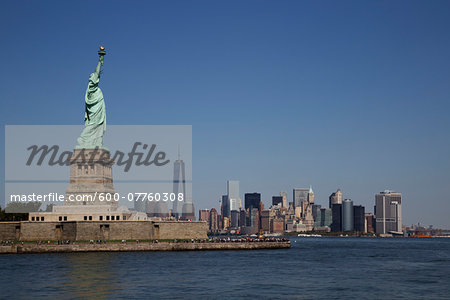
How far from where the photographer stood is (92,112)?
356 feet

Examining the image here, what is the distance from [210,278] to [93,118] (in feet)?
182

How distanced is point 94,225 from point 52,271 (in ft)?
106

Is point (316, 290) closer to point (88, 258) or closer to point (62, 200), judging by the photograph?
point (88, 258)

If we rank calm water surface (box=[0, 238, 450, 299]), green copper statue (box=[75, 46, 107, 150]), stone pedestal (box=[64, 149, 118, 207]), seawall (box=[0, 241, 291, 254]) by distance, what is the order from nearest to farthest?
calm water surface (box=[0, 238, 450, 299])
seawall (box=[0, 241, 291, 254])
stone pedestal (box=[64, 149, 118, 207])
green copper statue (box=[75, 46, 107, 150])

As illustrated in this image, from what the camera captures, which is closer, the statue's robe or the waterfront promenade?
the waterfront promenade

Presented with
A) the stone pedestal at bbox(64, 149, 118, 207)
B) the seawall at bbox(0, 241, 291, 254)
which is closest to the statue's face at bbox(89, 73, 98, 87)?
the stone pedestal at bbox(64, 149, 118, 207)

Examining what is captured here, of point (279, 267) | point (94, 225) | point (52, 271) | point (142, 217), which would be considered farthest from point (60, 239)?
point (279, 267)

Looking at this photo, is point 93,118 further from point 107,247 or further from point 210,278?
point 210,278

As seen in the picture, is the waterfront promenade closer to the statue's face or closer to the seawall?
the seawall

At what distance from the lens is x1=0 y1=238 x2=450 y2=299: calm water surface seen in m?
51.9

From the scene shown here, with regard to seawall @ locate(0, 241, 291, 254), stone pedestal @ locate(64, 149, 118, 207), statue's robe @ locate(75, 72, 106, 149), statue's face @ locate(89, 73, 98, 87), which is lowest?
seawall @ locate(0, 241, 291, 254)

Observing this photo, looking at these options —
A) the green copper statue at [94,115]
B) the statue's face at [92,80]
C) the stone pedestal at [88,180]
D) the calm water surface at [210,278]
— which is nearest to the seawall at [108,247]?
the calm water surface at [210,278]

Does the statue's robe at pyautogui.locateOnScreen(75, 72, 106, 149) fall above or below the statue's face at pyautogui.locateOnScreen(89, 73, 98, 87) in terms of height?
below

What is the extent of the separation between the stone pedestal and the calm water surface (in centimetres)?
1705
